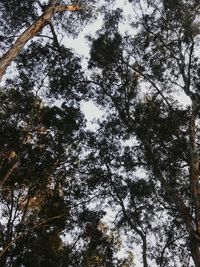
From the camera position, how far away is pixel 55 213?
51.7ft

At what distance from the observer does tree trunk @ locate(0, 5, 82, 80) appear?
32.6ft

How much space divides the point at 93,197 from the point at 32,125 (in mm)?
3705

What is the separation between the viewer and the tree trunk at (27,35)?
9941 millimetres

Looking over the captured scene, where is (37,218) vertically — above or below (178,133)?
below

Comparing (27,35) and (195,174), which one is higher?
(27,35)

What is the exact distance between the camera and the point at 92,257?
1681 cm

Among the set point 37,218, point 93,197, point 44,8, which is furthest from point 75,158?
point 44,8

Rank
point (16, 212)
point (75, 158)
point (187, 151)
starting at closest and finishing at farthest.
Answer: point (187, 151) → point (16, 212) → point (75, 158)

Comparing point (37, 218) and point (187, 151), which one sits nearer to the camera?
point (187, 151)

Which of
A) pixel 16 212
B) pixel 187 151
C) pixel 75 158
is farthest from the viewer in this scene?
pixel 75 158

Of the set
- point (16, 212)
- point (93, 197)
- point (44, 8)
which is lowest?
point (16, 212)

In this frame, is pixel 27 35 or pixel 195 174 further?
pixel 27 35

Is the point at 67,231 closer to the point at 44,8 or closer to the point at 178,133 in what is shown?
the point at 178,133

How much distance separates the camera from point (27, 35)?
36.9 ft
